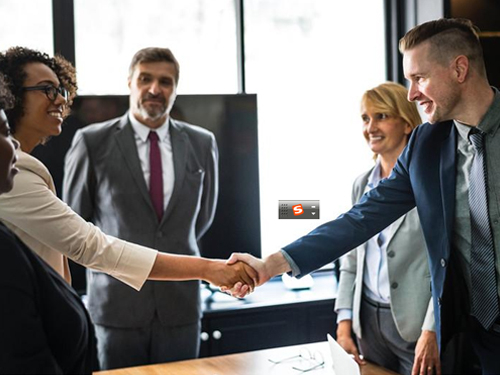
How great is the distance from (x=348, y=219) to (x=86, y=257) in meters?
1.01

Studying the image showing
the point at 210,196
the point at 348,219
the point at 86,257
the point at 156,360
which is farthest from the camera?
the point at 210,196

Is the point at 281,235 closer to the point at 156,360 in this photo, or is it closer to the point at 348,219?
the point at 156,360

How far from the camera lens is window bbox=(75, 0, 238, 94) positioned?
13.4 ft

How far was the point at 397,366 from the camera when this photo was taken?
2.77 m

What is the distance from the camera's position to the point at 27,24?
12.9 ft

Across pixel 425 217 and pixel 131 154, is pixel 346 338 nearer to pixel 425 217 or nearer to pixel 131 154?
pixel 425 217

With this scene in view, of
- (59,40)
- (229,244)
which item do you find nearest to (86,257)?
(229,244)

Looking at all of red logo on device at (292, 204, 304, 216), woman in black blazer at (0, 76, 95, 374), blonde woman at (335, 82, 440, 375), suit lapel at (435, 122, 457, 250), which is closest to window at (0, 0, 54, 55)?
red logo on device at (292, 204, 304, 216)

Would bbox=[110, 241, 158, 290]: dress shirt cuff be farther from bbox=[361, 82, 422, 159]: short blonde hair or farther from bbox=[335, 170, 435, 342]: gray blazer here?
bbox=[361, 82, 422, 159]: short blonde hair

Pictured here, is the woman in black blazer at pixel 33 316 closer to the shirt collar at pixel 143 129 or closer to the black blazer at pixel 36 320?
the black blazer at pixel 36 320

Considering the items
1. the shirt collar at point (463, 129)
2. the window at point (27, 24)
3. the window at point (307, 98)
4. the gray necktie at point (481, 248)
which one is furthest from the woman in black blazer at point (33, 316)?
the window at point (307, 98)

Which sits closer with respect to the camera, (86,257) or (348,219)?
(86,257)

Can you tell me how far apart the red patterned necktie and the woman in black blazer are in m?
1.81

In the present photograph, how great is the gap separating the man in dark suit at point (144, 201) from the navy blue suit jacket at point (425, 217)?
3.22ft
